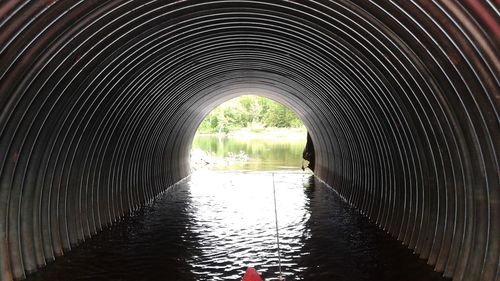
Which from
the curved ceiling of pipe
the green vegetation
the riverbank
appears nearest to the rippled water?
the curved ceiling of pipe

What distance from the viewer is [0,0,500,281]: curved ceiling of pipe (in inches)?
299

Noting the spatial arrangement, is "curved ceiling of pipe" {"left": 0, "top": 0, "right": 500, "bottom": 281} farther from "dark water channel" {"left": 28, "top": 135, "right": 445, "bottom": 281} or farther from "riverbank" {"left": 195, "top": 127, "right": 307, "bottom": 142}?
"riverbank" {"left": 195, "top": 127, "right": 307, "bottom": 142}

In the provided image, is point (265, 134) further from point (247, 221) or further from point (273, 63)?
point (247, 221)

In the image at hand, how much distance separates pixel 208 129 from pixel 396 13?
83.7 meters

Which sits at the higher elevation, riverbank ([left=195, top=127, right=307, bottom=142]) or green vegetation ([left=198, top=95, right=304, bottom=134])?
green vegetation ([left=198, top=95, right=304, bottom=134])

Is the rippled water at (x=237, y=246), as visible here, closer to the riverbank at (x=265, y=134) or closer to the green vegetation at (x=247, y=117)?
the riverbank at (x=265, y=134)

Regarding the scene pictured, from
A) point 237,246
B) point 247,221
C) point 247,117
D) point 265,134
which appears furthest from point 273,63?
point 247,117

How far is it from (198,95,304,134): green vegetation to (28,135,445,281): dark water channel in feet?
228

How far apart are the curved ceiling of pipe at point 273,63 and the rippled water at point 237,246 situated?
1.74ft

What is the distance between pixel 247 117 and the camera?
93.6m

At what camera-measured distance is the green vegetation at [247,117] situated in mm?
88562

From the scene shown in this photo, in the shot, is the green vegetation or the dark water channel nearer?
the dark water channel

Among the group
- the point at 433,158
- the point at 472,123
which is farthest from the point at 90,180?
the point at 472,123

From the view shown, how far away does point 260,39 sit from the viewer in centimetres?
1345
